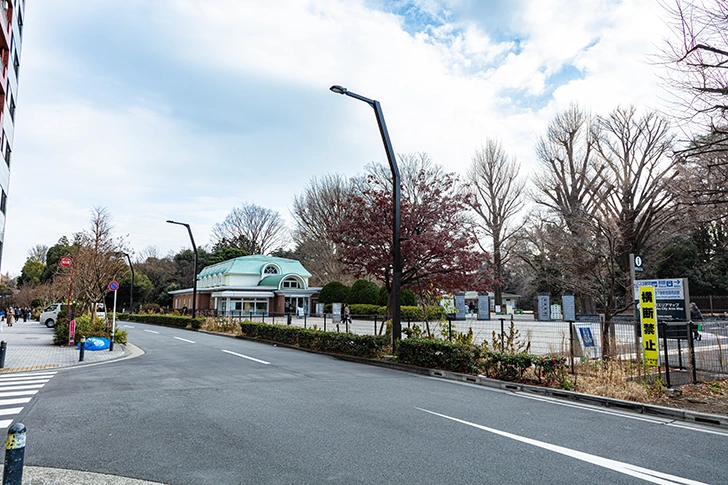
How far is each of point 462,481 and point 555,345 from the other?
928 cm

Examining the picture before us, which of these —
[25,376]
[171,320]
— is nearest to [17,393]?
[25,376]

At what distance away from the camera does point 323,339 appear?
18.0 m

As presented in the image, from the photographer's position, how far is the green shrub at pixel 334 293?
42.6 m

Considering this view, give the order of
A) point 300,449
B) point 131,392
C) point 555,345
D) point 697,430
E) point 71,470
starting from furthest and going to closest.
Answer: point 555,345
point 131,392
point 697,430
point 300,449
point 71,470

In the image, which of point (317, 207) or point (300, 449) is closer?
point (300, 449)

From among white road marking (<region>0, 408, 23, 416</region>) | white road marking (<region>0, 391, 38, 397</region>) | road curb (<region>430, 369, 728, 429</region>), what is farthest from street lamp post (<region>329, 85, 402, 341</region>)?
white road marking (<region>0, 408, 23, 416</region>)

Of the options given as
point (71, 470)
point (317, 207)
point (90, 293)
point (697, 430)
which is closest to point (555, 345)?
point (697, 430)

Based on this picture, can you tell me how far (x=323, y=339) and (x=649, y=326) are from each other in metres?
11.2

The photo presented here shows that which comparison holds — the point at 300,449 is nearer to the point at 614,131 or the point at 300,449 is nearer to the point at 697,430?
the point at 697,430

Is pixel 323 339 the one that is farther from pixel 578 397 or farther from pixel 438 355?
pixel 578 397

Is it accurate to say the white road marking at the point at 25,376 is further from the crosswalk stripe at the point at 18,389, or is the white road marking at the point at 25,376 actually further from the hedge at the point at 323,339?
the hedge at the point at 323,339

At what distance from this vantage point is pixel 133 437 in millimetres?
6070

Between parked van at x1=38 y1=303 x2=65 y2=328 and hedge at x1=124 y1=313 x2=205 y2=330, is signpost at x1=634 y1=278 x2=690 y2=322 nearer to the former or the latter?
hedge at x1=124 y1=313 x2=205 y2=330

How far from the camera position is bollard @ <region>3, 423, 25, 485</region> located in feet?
9.86
